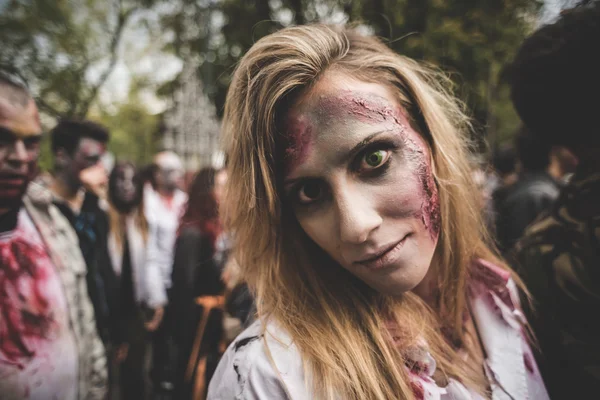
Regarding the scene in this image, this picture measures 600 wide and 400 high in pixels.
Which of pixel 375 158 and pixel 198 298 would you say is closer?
pixel 375 158

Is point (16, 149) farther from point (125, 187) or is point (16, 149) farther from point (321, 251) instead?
point (125, 187)

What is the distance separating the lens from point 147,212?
15.3 ft

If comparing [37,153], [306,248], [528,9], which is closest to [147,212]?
[37,153]

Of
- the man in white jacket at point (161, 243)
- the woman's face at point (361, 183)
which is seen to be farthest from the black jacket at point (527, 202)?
the man in white jacket at point (161, 243)

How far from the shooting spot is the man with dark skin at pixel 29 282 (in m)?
1.31

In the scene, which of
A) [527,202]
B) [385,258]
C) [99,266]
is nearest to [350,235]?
[385,258]

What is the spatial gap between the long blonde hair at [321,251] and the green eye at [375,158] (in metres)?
0.22

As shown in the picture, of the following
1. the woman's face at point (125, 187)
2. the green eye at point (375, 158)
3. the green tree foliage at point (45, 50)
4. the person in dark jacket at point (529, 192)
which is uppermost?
the green tree foliage at point (45, 50)

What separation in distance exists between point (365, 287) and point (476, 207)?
58 centimetres

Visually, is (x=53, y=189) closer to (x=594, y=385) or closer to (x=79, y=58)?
(x=79, y=58)

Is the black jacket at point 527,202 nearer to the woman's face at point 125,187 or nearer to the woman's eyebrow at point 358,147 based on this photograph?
the woman's eyebrow at point 358,147

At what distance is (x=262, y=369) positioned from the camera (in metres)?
0.95

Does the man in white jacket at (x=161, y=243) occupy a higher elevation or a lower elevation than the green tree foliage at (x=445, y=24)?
lower

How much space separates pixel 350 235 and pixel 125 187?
411cm
